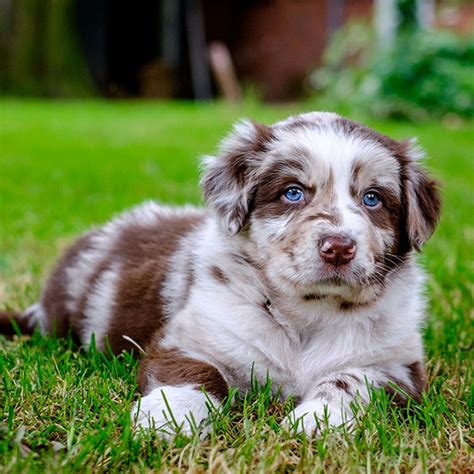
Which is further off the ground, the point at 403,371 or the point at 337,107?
the point at 403,371

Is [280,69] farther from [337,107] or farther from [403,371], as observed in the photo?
[403,371]

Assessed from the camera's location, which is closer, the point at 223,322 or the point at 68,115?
the point at 223,322

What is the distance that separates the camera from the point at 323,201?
3691 millimetres

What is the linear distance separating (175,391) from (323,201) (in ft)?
3.35

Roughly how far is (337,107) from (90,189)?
896 centimetres

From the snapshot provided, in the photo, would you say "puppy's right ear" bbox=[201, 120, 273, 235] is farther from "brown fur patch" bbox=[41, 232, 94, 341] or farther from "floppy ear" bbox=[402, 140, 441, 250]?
"brown fur patch" bbox=[41, 232, 94, 341]

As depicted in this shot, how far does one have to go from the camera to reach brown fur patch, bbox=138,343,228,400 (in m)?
3.56

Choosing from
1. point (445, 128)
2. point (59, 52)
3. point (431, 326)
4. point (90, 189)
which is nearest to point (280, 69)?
point (59, 52)

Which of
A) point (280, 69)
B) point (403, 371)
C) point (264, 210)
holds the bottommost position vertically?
point (280, 69)

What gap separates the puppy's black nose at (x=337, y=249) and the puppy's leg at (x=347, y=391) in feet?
1.74

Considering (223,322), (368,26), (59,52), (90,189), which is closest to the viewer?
(223,322)

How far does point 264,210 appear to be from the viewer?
3.84 meters

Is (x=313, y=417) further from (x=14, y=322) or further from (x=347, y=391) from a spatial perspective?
(x=14, y=322)

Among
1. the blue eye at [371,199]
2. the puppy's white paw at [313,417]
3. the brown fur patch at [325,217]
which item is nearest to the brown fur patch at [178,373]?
the puppy's white paw at [313,417]
